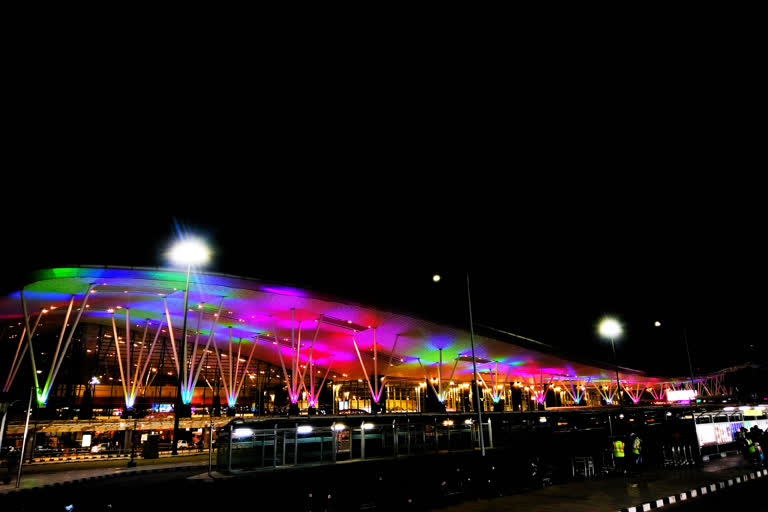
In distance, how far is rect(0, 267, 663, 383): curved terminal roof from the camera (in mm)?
24234

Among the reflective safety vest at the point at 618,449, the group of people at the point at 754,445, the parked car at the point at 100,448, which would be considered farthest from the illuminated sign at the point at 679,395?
the parked car at the point at 100,448

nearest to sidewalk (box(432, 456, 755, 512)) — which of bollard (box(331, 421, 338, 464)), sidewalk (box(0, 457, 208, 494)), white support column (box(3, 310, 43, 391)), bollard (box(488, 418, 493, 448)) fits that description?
bollard (box(488, 418, 493, 448))

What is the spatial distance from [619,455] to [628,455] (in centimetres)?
47

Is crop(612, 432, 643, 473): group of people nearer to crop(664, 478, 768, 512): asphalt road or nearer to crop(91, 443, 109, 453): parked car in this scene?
crop(664, 478, 768, 512): asphalt road

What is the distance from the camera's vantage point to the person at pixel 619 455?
19000 millimetres

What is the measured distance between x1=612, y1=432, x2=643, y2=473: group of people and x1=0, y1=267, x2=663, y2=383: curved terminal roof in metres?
14.1

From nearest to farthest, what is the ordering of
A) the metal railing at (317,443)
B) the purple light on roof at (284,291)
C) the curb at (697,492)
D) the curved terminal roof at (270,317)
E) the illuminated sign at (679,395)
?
the curb at (697,492) < the metal railing at (317,443) < the curved terminal roof at (270,317) < the purple light on roof at (284,291) < the illuminated sign at (679,395)

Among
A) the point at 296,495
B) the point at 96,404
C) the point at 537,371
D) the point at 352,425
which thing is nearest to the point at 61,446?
the point at 96,404

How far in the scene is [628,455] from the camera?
19.1m

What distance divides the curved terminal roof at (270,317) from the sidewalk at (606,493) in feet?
50.6

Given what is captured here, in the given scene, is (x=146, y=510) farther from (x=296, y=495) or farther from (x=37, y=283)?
(x=37, y=283)

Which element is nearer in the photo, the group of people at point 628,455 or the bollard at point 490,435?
the group of people at point 628,455

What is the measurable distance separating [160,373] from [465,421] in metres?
30.6

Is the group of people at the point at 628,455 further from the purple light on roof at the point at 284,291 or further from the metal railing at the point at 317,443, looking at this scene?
the purple light on roof at the point at 284,291
